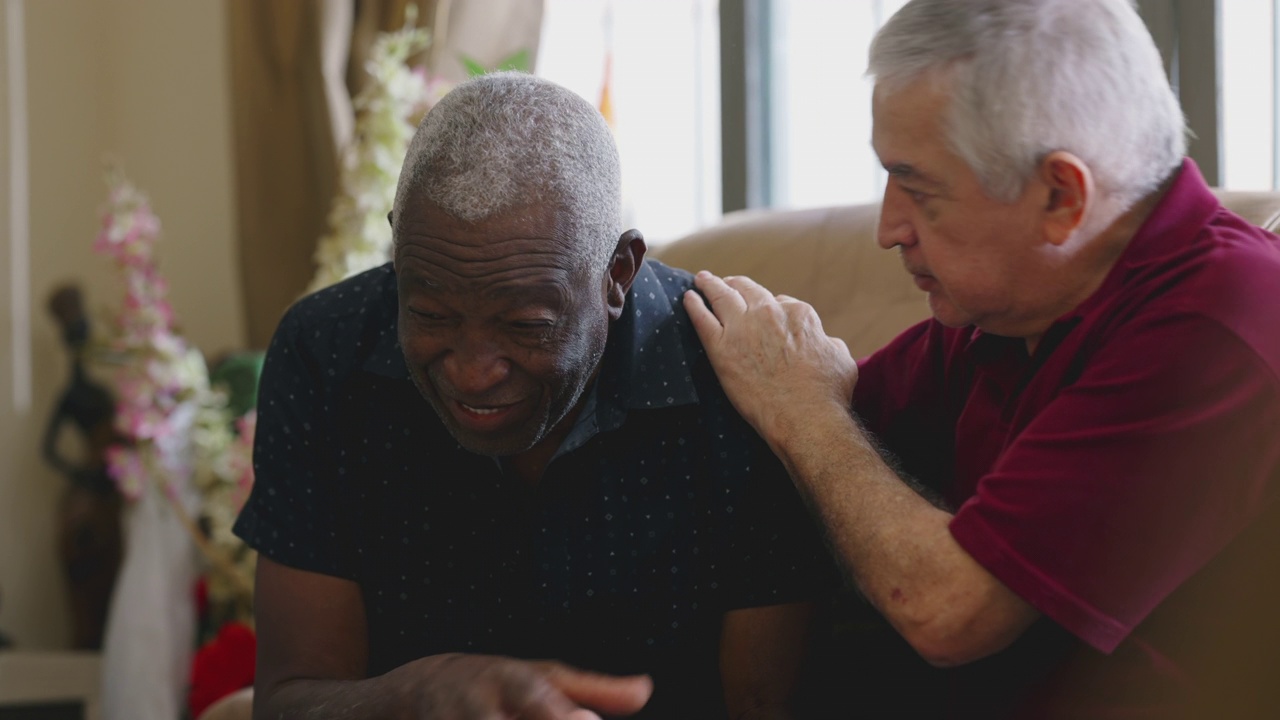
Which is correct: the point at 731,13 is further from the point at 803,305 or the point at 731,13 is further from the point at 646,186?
the point at 803,305

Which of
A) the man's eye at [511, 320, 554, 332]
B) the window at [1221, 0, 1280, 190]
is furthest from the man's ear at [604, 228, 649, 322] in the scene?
the window at [1221, 0, 1280, 190]

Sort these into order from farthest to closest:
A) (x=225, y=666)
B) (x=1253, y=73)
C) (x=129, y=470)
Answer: (x=129, y=470) → (x=225, y=666) → (x=1253, y=73)

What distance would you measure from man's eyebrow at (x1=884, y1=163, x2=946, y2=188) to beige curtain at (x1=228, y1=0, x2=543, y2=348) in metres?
1.80

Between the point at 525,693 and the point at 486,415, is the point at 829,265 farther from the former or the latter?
the point at 525,693

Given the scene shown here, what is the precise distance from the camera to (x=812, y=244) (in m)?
1.91

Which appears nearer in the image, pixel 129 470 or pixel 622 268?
pixel 622 268

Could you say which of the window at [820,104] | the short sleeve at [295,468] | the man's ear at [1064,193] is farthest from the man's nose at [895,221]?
the window at [820,104]

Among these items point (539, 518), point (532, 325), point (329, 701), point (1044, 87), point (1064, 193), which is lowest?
point (329, 701)

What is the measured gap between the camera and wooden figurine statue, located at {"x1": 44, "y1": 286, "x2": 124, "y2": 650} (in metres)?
3.13

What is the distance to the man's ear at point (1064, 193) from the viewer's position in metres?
1.19

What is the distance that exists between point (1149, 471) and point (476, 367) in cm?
63

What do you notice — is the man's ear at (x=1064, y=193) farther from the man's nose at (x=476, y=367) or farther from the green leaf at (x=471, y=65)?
the green leaf at (x=471, y=65)

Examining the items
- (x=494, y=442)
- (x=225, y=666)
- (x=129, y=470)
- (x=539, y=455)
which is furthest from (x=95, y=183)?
(x=494, y=442)

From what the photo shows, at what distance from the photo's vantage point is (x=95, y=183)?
350 cm
